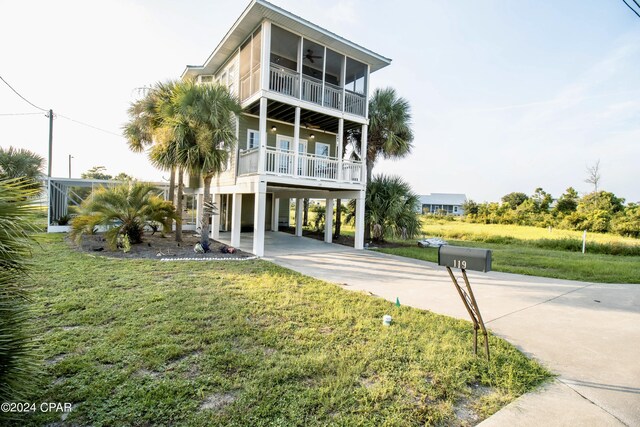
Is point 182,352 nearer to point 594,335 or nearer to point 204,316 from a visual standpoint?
point 204,316

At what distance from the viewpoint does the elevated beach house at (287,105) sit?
9.62m

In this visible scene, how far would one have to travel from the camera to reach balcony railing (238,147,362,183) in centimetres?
986

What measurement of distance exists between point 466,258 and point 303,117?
1150 cm

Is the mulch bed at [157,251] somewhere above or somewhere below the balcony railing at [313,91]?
below

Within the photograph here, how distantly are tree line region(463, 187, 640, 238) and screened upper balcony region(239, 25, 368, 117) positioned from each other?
22.1 m

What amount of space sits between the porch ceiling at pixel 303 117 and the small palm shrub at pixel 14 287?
10.1 meters

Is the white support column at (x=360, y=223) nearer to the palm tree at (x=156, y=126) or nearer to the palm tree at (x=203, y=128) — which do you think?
the palm tree at (x=203, y=128)

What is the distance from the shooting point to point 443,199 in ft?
244

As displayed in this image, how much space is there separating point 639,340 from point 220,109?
10.2 meters

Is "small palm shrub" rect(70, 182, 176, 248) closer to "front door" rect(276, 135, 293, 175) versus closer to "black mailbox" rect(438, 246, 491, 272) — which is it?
"front door" rect(276, 135, 293, 175)

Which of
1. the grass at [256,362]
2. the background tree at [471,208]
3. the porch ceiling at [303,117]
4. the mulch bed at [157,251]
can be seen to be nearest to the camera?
the grass at [256,362]

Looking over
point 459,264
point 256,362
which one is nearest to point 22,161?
point 256,362

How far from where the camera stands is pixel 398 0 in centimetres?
1035

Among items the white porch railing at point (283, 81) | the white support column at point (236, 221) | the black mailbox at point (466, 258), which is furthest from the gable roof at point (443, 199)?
the black mailbox at point (466, 258)
